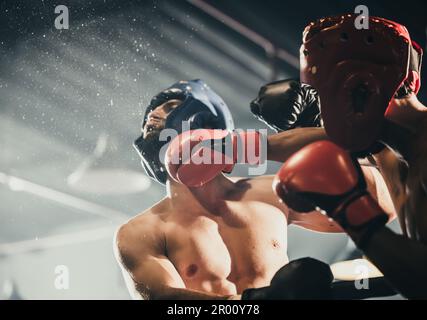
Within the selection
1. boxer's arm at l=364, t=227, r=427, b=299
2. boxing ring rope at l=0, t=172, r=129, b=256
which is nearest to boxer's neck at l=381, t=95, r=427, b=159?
boxer's arm at l=364, t=227, r=427, b=299

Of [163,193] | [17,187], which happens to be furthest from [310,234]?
[17,187]

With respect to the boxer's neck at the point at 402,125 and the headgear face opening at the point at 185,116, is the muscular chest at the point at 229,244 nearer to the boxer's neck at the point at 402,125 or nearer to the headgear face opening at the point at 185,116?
the headgear face opening at the point at 185,116

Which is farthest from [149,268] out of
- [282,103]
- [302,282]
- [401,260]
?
[401,260]

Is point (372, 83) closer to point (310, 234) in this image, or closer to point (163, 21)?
point (163, 21)

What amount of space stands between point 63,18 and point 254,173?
1604 mm

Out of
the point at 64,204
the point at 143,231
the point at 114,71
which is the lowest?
the point at 64,204

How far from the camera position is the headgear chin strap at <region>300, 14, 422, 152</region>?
157 centimetres

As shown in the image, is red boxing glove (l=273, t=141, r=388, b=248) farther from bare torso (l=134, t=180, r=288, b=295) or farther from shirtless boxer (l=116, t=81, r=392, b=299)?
bare torso (l=134, t=180, r=288, b=295)

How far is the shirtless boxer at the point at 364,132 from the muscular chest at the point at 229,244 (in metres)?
0.64

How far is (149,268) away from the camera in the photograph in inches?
80.1

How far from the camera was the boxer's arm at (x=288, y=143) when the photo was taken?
2.07m

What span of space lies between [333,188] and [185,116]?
3.50 ft

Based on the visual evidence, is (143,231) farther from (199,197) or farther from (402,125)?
(402,125)

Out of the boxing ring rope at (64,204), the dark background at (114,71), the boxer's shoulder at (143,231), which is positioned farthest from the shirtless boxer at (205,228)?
the boxing ring rope at (64,204)
